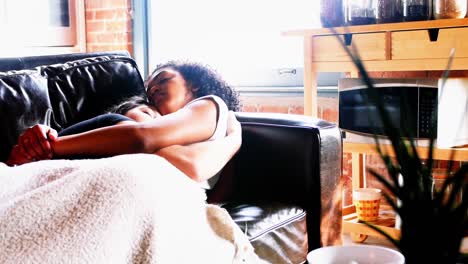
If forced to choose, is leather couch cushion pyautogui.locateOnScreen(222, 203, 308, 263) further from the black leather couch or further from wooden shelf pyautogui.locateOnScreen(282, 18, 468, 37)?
wooden shelf pyautogui.locateOnScreen(282, 18, 468, 37)

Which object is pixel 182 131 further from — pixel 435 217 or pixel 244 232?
pixel 435 217

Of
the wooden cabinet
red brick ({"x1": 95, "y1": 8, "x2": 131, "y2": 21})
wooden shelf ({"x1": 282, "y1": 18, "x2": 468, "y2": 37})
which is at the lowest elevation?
the wooden cabinet

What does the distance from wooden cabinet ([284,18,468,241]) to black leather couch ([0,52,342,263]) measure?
0.51 m

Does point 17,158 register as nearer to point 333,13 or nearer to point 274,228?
point 274,228

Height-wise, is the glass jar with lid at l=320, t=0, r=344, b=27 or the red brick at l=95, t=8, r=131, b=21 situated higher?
the red brick at l=95, t=8, r=131, b=21

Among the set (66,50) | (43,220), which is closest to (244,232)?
(43,220)

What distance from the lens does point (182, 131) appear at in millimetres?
1805

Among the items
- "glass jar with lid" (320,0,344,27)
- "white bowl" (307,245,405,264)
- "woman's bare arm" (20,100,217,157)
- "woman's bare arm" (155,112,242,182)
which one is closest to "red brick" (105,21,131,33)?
"glass jar with lid" (320,0,344,27)

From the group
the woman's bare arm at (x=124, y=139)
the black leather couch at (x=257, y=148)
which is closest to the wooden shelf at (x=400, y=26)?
the black leather couch at (x=257, y=148)

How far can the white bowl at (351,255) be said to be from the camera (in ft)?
2.89

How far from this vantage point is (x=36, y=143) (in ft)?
5.73

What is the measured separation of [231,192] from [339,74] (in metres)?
1.62

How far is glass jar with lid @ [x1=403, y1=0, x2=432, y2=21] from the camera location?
8.66 ft

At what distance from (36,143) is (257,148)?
67cm
